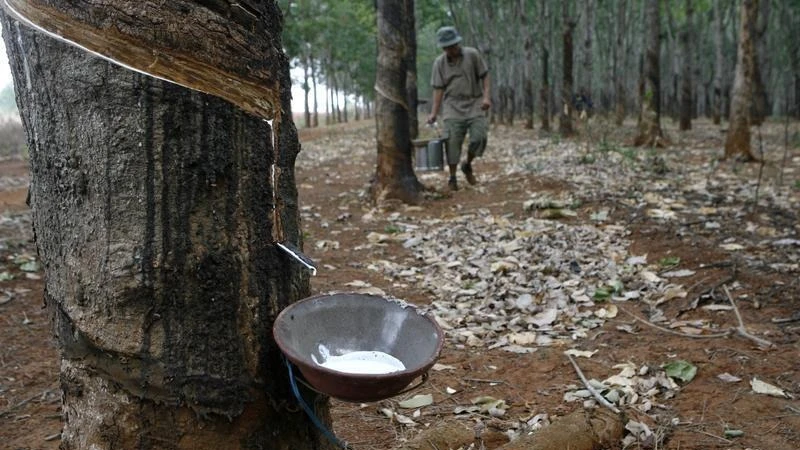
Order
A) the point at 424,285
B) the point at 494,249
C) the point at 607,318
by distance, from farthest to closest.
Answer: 1. the point at 494,249
2. the point at 424,285
3. the point at 607,318

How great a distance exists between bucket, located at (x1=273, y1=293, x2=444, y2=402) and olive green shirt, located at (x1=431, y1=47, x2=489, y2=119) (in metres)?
6.93

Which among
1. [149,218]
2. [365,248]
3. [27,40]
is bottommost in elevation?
[365,248]

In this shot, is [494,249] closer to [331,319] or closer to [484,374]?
[484,374]

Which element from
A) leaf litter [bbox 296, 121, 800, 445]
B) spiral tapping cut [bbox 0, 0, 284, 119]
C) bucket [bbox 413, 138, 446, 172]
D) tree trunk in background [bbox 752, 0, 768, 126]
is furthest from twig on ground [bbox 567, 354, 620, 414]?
tree trunk in background [bbox 752, 0, 768, 126]

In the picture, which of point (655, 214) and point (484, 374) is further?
point (655, 214)

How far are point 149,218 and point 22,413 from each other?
2.12 metres

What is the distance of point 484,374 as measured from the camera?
3.45m

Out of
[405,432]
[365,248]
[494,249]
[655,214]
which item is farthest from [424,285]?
[655,214]

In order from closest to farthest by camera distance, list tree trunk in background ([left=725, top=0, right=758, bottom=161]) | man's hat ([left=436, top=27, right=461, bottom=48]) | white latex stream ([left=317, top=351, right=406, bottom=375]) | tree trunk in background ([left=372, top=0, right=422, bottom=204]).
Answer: white latex stream ([left=317, top=351, right=406, bottom=375]) < tree trunk in background ([left=372, top=0, right=422, bottom=204]) < man's hat ([left=436, top=27, right=461, bottom=48]) < tree trunk in background ([left=725, top=0, right=758, bottom=161])

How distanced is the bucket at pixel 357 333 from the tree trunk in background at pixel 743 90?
28.5ft

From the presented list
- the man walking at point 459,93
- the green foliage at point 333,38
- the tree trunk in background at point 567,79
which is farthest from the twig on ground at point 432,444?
the green foliage at point 333,38

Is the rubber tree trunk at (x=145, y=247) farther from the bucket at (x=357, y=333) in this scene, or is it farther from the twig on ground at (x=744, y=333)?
the twig on ground at (x=744, y=333)

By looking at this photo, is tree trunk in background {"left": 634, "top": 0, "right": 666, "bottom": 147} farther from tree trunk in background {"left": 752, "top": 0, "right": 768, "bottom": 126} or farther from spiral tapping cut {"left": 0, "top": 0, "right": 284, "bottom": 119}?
spiral tapping cut {"left": 0, "top": 0, "right": 284, "bottom": 119}

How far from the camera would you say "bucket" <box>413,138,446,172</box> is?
30.4 feet
